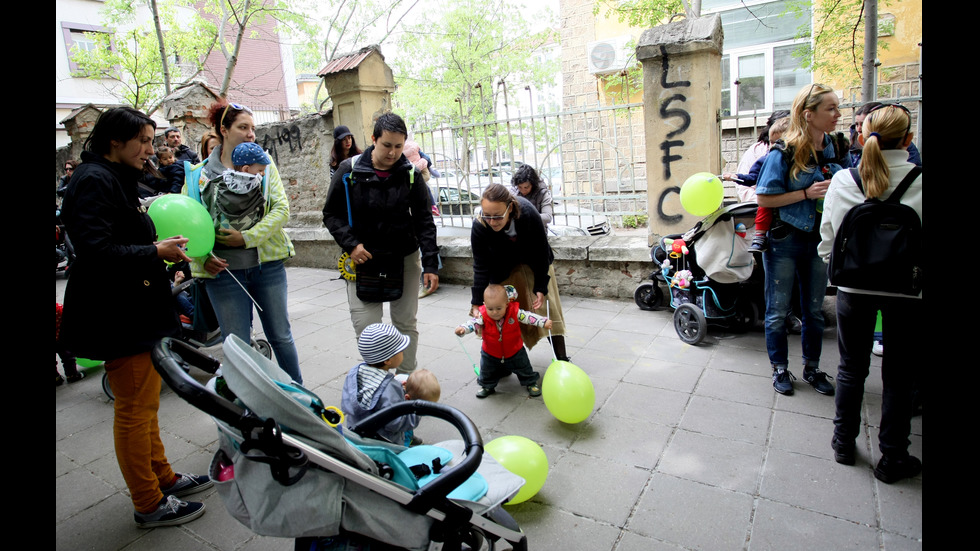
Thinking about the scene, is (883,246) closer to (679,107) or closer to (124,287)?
(679,107)

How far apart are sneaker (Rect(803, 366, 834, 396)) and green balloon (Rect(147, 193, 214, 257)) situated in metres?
3.88

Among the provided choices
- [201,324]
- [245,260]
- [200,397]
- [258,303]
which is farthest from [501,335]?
[201,324]

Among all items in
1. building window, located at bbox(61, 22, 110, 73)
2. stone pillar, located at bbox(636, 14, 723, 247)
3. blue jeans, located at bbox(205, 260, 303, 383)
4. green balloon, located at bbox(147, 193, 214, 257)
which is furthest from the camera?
building window, located at bbox(61, 22, 110, 73)

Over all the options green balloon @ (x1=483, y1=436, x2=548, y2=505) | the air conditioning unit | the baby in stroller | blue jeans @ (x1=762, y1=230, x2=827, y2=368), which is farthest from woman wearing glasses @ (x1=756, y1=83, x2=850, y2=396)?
the air conditioning unit

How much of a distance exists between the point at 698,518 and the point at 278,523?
73.0 inches

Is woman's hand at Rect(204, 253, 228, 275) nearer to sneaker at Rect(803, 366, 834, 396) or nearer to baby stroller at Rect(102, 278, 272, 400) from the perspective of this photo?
baby stroller at Rect(102, 278, 272, 400)

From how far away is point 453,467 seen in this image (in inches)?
69.2

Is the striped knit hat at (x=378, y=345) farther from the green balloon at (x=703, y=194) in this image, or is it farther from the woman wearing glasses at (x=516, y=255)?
Result: the green balloon at (x=703, y=194)

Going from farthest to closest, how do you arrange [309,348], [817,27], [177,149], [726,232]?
[817,27] < [177,149] < [309,348] < [726,232]

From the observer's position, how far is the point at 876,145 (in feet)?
8.32

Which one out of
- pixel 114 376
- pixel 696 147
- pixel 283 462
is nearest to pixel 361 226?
pixel 114 376

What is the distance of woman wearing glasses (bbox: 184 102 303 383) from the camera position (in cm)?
324

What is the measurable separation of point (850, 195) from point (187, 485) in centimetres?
373
